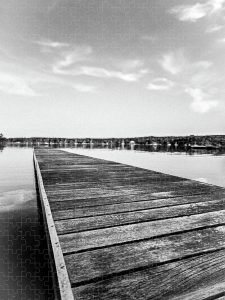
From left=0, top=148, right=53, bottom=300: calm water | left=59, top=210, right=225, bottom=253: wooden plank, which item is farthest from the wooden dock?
left=0, top=148, right=53, bottom=300: calm water

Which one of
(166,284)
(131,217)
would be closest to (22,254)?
(131,217)

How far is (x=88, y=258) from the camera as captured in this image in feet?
6.53

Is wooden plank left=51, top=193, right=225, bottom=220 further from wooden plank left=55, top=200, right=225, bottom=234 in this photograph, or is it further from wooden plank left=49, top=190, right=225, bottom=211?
wooden plank left=55, top=200, right=225, bottom=234

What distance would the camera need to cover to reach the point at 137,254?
2041mm

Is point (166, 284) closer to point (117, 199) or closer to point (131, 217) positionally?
point (131, 217)

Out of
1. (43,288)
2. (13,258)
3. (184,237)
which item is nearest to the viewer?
(184,237)

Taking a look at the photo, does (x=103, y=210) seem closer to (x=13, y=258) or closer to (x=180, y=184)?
(x=13, y=258)

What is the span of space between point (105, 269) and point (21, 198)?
687 cm

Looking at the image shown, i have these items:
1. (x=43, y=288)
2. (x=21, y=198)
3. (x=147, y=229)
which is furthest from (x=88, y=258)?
(x=21, y=198)

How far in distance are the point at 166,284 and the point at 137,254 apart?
421 millimetres

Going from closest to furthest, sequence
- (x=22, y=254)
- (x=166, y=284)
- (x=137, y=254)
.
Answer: (x=166, y=284) < (x=137, y=254) < (x=22, y=254)

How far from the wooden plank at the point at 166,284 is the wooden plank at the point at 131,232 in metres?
0.52

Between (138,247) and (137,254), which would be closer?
(137,254)

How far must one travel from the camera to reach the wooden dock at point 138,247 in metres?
1.62
